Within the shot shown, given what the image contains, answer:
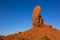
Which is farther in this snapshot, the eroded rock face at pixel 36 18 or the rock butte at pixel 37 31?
the eroded rock face at pixel 36 18

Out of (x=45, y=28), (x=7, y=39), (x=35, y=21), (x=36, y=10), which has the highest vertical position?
(x=36, y=10)

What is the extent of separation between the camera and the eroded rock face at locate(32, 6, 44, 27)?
213ft

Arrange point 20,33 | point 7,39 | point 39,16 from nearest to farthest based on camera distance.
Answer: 1. point 7,39
2. point 20,33
3. point 39,16

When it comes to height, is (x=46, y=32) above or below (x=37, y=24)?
below

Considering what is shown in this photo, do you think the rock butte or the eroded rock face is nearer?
the rock butte

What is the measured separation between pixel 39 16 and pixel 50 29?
8449 mm

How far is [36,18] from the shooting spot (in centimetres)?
6569

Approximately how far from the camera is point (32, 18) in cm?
6800

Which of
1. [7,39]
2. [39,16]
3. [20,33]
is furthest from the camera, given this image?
[39,16]

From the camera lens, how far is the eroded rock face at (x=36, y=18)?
6481cm

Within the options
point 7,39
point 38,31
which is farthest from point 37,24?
point 7,39

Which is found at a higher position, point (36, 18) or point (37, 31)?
point (36, 18)

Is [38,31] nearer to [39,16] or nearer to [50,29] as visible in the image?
[50,29]

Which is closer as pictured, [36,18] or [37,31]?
[37,31]
